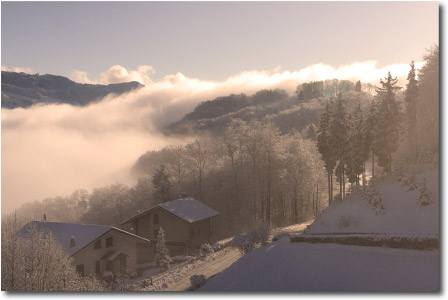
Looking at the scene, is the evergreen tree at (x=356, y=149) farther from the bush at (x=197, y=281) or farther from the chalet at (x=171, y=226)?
the bush at (x=197, y=281)

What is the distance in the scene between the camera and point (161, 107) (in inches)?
800

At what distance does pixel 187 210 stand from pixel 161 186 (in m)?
11.6

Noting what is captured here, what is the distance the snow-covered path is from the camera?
18.0 m

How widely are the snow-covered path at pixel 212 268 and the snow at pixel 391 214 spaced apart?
6.32m

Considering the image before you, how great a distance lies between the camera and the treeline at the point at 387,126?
18.1 metres

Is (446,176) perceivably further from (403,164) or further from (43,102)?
(43,102)

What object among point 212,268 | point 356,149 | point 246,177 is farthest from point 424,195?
point 246,177

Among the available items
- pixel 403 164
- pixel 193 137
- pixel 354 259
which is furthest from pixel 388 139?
pixel 193 137

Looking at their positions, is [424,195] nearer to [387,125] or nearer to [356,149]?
[387,125]

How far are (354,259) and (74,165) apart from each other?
94.2 ft

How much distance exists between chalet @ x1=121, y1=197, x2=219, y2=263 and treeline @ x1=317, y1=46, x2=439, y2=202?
52.4ft

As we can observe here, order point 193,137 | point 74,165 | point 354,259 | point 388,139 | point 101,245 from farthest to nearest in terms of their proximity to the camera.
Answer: point 193,137
point 74,165
point 101,245
point 388,139
point 354,259

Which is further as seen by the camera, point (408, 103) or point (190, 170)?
point (190, 170)

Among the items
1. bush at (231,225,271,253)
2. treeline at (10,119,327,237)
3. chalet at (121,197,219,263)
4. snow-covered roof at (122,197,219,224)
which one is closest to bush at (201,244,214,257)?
chalet at (121,197,219,263)
